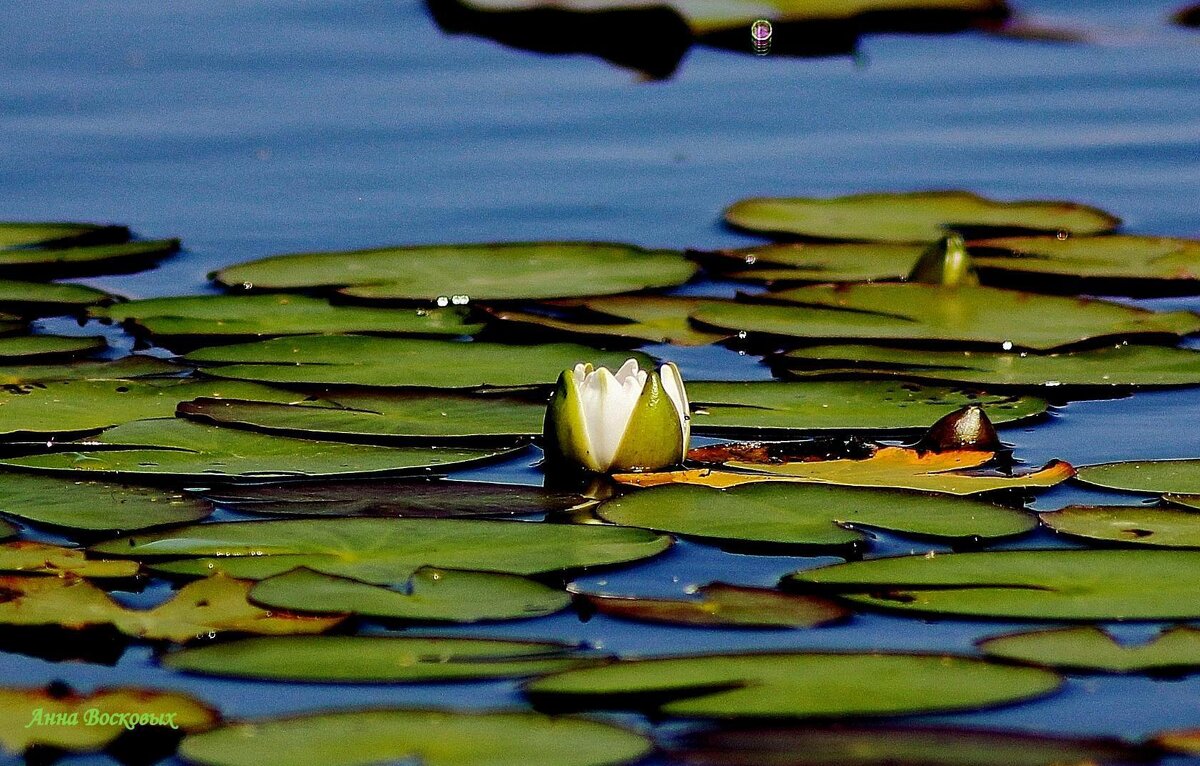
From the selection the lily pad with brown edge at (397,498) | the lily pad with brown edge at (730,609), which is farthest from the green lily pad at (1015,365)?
the lily pad with brown edge at (730,609)

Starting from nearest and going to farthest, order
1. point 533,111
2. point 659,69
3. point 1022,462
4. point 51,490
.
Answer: point 51,490 → point 1022,462 → point 533,111 → point 659,69

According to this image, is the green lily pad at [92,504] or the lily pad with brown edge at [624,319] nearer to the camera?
the green lily pad at [92,504]

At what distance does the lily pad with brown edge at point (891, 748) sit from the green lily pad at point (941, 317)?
1797 mm

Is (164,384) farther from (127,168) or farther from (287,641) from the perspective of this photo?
(127,168)

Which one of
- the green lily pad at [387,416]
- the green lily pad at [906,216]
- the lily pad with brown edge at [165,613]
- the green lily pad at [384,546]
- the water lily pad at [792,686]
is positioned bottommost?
the water lily pad at [792,686]

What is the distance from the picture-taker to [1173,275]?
176 inches

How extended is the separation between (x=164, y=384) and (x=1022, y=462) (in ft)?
5.06

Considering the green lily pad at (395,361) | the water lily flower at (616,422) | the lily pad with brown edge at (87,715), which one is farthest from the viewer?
the green lily pad at (395,361)

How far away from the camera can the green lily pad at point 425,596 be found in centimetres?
251

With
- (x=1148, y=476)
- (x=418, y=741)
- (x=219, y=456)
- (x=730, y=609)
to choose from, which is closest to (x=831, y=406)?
(x=1148, y=476)

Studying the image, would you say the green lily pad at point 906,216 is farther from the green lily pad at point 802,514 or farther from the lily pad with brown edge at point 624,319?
the green lily pad at point 802,514

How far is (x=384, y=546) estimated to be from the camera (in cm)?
275

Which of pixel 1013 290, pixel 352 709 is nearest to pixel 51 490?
pixel 352 709

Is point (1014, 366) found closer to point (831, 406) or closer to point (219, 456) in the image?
point (831, 406)
